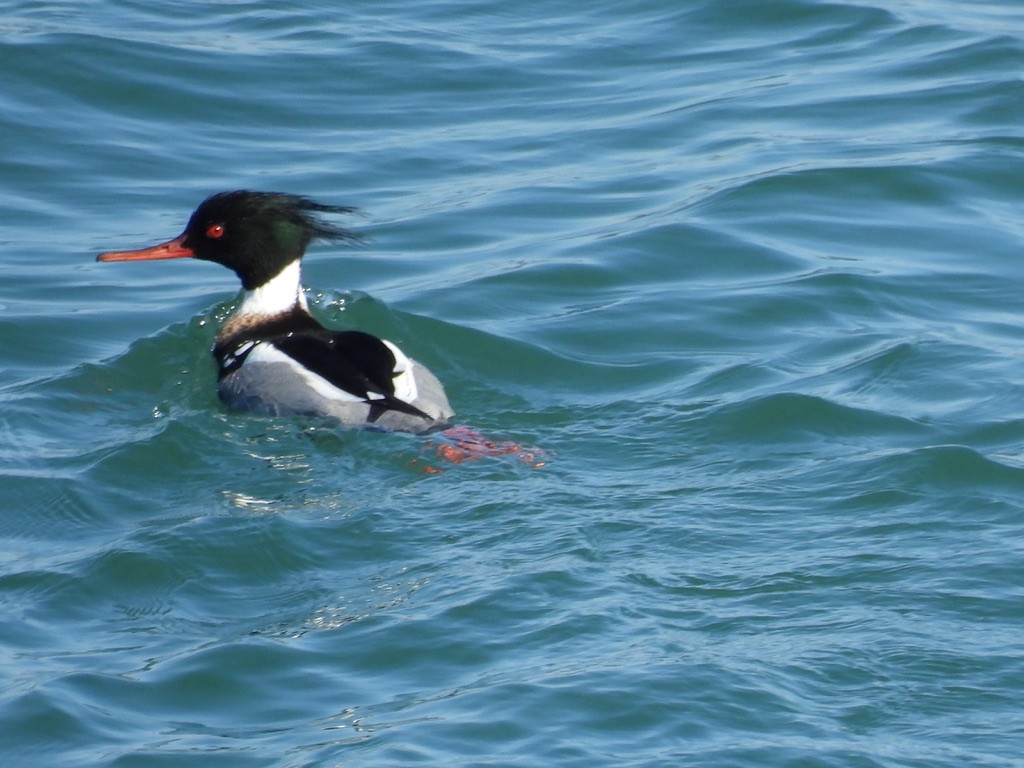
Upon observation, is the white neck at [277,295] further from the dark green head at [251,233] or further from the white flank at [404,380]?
the white flank at [404,380]

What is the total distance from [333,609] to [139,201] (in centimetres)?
617

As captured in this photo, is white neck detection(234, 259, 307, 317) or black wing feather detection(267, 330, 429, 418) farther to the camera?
white neck detection(234, 259, 307, 317)

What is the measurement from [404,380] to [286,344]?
0.81m

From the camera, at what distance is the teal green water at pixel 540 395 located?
5.19 meters

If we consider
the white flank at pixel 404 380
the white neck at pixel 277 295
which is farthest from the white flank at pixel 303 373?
the white neck at pixel 277 295

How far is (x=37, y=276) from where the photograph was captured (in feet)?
33.4

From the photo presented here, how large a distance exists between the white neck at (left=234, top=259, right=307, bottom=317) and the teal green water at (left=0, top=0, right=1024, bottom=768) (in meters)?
0.45

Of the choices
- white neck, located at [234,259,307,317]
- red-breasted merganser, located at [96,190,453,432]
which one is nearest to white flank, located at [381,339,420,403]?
red-breasted merganser, located at [96,190,453,432]

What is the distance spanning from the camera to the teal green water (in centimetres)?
519

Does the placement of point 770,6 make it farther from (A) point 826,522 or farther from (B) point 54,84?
(A) point 826,522

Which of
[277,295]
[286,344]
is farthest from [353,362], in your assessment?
[277,295]

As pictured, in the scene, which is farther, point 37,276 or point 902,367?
point 37,276

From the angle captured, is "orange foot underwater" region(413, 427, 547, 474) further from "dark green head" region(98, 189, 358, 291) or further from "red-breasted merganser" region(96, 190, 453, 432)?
"dark green head" region(98, 189, 358, 291)

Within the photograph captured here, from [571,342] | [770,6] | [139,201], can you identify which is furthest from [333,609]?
[770,6]
